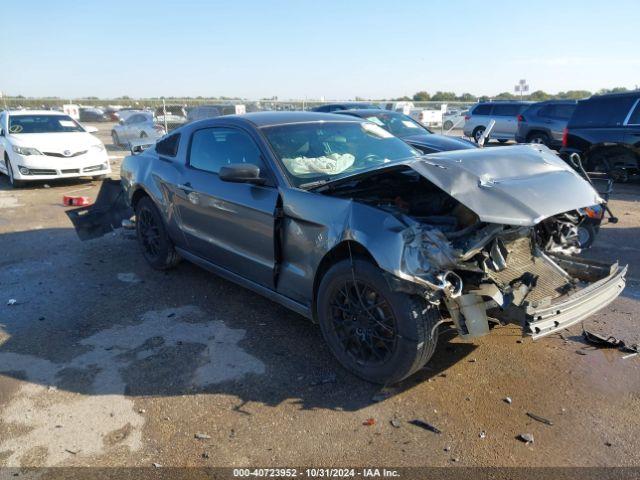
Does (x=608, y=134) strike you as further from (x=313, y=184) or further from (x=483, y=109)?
(x=483, y=109)

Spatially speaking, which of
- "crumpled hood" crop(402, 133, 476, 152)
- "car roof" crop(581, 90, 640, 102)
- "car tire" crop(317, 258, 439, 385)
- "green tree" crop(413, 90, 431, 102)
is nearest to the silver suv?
"car roof" crop(581, 90, 640, 102)

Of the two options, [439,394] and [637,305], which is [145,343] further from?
[637,305]

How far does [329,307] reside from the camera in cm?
347

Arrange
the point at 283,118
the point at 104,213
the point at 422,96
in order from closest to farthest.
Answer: the point at 283,118
the point at 104,213
the point at 422,96

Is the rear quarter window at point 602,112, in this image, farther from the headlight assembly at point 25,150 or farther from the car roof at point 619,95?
the headlight assembly at point 25,150

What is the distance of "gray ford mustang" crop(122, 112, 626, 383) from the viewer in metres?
3.01

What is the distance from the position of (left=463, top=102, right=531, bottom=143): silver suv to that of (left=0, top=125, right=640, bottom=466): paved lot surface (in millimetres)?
16422

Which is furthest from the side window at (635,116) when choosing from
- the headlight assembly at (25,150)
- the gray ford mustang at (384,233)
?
the headlight assembly at (25,150)

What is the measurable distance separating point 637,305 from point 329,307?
3013 millimetres

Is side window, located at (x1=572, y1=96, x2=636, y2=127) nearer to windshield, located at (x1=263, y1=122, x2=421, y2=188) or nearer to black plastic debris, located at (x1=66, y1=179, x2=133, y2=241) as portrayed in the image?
windshield, located at (x1=263, y1=122, x2=421, y2=188)

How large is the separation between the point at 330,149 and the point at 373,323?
5.64ft

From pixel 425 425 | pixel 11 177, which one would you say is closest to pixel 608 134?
pixel 425 425

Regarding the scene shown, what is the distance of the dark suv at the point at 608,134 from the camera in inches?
397

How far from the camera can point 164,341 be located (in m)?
4.09
